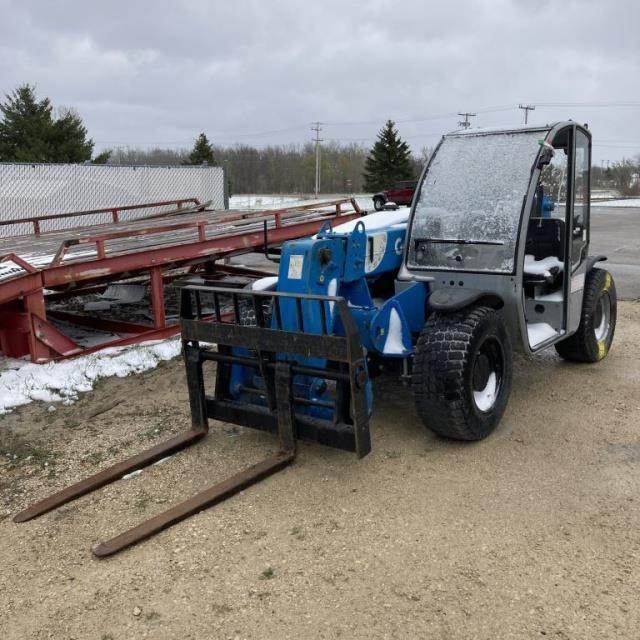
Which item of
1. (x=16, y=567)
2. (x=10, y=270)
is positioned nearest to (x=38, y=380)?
(x=10, y=270)

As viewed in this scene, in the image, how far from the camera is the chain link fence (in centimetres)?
1641

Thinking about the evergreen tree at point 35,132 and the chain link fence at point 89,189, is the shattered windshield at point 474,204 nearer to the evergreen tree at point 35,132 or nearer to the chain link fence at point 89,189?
the chain link fence at point 89,189

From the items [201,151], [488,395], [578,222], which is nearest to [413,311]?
[488,395]

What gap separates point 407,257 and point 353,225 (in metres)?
0.50

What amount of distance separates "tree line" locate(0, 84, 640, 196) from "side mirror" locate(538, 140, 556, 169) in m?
0.96

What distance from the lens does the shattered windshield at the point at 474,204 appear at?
15.4 ft

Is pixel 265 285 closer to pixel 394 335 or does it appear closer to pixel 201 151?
pixel 394 335

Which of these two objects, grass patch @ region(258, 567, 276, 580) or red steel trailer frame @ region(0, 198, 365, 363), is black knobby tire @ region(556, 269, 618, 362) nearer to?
red steel trailer frame @ region(0, 198, 365, 363)

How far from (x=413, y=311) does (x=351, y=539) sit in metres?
1.88

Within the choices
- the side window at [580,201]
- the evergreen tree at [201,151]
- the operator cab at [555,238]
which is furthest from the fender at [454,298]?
the evergreen tree at [201,151]

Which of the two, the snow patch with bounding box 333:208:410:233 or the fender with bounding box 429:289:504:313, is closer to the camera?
the fender with bounding box 429:289:504:313

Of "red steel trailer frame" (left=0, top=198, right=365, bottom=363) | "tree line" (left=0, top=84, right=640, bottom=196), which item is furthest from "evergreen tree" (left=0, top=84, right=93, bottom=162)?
"red steel trailer frame" (left=0, top=198, right=365, bottom=363)

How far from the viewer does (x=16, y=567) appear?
10.8 feet

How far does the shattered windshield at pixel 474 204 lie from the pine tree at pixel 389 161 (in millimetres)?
38617
